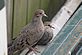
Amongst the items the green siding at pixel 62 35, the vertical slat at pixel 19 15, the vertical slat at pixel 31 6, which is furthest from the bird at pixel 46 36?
the vertical slat at pixel 31 6

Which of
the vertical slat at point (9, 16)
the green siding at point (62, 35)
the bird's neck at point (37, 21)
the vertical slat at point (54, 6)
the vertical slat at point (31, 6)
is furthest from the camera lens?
the vertical slat at point (54, 6)

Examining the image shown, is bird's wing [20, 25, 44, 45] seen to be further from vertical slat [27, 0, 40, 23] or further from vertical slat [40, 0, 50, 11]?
vertical slat [40, 0, 50, 11]

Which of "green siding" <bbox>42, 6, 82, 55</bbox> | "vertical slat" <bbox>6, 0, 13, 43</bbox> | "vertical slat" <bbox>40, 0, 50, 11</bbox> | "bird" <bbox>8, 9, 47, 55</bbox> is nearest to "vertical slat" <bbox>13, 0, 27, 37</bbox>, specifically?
"vertical slat" <bbox>6, 0, 13, 43</bbox>

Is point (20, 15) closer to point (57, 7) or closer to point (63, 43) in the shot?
point (57, 7)

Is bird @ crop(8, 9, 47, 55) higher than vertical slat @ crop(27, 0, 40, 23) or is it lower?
higher

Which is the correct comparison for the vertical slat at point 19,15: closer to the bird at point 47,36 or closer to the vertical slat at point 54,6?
the vertical slat at point 54,6

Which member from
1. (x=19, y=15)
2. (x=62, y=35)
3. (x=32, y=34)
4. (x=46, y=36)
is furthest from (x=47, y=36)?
(x=19, y=15)

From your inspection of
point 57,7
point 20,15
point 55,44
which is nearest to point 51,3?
point 57,7

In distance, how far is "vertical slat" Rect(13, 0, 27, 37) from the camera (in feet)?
15.6

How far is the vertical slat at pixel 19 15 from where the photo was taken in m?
4.76

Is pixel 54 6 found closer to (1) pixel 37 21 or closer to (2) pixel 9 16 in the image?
(2) pixel 9 16

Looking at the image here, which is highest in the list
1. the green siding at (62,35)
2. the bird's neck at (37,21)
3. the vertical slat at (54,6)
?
the green siding at (62,35)

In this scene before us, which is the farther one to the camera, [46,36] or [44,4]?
[44,4]

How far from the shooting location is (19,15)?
4867mm
